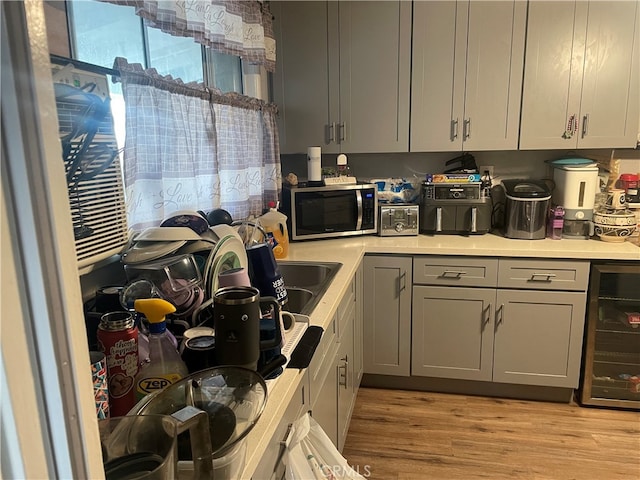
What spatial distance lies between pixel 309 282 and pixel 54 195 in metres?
1.84

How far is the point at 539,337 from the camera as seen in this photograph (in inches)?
102

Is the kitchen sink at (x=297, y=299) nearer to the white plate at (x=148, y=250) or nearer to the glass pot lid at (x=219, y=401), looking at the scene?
the white plate at (x=148, y=250)

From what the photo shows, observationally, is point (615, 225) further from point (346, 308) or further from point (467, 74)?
point (346, 308)

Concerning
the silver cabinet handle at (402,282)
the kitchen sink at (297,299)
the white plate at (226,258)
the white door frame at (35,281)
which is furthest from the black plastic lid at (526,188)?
the white door frame at (35,281)

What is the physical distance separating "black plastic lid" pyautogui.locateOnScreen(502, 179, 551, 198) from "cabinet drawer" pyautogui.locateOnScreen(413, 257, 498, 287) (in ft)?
1.53

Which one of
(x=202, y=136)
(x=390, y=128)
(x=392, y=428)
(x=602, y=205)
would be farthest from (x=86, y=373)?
(x=602, y=205)

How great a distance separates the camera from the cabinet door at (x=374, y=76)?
8.96ft

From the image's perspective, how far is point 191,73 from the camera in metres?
2.17

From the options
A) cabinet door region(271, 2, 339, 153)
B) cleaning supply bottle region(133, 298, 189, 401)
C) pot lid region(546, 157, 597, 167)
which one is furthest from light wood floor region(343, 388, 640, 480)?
cabinet door region(271, 2, 339, 153)

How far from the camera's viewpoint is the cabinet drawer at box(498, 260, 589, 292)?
247 cm

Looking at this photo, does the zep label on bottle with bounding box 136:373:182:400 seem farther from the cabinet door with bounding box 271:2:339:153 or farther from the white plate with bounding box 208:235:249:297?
the cabinet door with bounding box 271:2:339:153

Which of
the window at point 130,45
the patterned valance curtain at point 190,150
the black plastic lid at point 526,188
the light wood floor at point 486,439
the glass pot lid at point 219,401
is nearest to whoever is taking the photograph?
the glass pot lid at point 219,401

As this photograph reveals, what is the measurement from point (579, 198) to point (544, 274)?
1.77 ft

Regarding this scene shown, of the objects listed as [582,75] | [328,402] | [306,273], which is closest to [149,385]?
[328,402]
